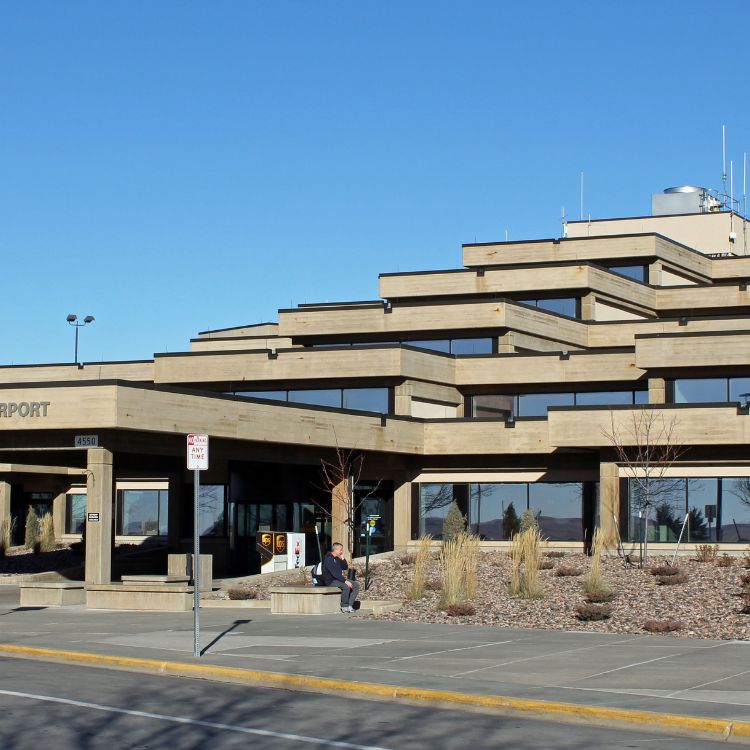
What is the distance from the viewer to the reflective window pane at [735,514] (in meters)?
43.5

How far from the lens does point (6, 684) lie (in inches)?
668

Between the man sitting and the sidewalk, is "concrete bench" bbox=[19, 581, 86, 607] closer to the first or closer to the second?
the sidewalk

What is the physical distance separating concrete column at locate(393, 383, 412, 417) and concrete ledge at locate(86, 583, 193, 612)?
19.1 meters

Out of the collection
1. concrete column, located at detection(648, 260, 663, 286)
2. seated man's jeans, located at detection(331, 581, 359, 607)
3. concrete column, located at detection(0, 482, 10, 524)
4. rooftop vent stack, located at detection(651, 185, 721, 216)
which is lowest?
seated man's jeans, located at detection(331, 581, 359, 607)

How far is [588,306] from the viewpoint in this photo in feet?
186

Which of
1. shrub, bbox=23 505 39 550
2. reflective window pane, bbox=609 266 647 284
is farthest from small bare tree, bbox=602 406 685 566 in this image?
shrub, bbox=23 505 39 550

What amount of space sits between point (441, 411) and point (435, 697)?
35.5 meters

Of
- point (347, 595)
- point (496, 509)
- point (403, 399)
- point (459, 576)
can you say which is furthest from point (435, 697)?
point (403, 399)

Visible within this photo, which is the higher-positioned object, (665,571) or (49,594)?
(665,571)

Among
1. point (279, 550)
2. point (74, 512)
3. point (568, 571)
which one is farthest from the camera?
point (74, 512)

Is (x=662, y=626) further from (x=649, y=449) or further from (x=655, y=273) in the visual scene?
(x=655, y=273)

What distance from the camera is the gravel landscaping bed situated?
24.3 meters

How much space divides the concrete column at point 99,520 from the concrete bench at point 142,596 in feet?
9.93

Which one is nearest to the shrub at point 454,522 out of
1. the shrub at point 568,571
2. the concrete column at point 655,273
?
the shrub at point 568,571
